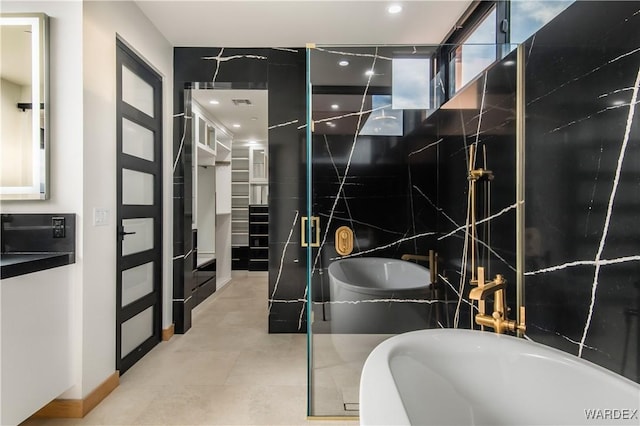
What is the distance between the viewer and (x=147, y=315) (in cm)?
249

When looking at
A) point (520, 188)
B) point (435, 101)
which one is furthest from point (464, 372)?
point (435, 101)

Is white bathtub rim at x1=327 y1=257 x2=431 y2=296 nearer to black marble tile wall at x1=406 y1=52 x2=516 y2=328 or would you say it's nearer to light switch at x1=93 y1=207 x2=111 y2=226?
black marble tile wall at x1=406 y1=52 x2=516 y2=328

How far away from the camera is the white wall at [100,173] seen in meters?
1.75

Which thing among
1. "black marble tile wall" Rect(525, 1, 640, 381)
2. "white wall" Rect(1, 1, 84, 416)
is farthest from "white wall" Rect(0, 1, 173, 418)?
"black marble tile wall" Rect(525, 1, 640, 381)

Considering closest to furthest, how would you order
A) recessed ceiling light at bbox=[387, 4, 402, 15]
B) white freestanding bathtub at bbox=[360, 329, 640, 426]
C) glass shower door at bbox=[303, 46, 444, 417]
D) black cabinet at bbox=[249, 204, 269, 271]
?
white freestanding bathtub at bbox=[360, 329, 640, 426]
glass shower door at bbox=[303, 46, 444, 417]
recessed ceiling light at bbox=[387, 4, 402, 15]
black cabinet at bbox=[249, 204, 269, 271]

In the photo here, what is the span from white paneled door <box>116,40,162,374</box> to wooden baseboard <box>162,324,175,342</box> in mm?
47

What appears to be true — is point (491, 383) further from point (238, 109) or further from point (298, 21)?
point (238, 109)

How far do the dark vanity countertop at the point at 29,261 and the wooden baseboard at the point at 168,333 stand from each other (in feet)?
4.17

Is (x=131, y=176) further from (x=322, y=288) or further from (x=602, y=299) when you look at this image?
(x=602, y=299)

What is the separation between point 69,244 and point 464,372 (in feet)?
6.74

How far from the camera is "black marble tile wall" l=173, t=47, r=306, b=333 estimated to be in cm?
284

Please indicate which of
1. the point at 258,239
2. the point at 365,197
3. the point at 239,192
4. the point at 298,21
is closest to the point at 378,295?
the point at 365,197

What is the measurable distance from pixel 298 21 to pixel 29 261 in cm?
230

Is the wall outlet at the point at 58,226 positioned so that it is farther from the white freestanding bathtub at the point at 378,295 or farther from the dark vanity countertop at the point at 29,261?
the white freestanding bathtub at the point at 378,295
